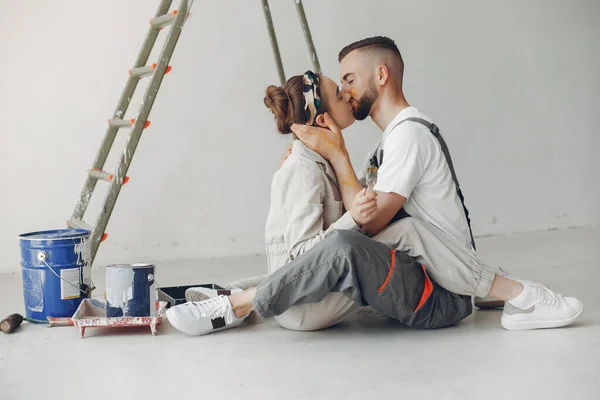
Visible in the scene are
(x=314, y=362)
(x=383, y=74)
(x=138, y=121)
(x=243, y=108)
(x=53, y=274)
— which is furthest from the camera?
(x=243, y=108)

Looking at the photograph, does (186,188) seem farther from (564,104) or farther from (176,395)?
(564,104)

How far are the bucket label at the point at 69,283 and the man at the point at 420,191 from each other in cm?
121

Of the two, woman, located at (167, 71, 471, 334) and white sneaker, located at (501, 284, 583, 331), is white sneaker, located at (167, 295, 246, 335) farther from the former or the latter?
white sneaker, located at (501, 284, 583, 331)

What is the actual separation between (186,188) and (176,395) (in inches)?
119

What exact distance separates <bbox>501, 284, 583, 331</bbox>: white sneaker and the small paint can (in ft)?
4.91

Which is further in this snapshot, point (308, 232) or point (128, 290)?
point (128, 290)

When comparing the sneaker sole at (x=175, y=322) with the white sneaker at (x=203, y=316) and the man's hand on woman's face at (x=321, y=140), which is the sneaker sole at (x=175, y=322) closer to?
the white sneaker at (x=203, y=316)

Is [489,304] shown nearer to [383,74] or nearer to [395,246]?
[395,246]

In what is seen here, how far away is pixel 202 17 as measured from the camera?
16.6 feet

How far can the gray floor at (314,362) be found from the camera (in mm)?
2156

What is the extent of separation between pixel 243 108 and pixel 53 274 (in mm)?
2398

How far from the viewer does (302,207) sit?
8.87ft

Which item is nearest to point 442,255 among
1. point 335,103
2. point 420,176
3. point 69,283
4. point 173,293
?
point 420,176

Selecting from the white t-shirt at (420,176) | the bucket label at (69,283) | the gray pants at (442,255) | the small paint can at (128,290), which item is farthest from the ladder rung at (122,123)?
the gray pants at (442,255)
